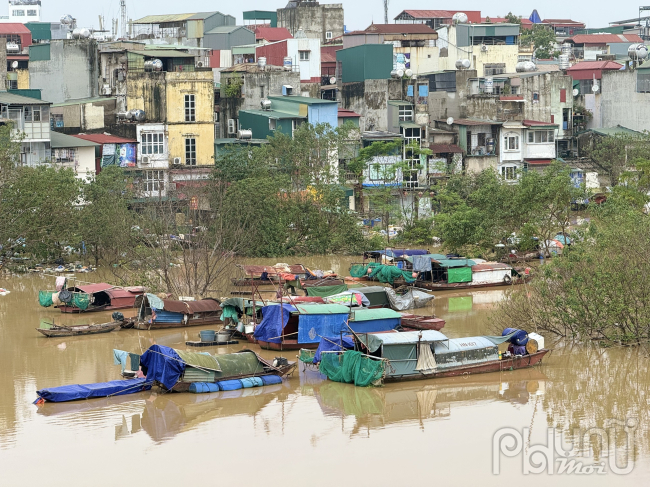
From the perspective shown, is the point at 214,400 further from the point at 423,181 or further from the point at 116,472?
the point at 423,181

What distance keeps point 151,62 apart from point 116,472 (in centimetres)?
3005

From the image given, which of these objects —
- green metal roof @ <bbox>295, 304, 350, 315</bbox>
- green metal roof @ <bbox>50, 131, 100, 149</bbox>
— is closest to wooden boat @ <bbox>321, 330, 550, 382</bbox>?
green metal roof @ <bbox>295, 304, 350, 315</bbox>

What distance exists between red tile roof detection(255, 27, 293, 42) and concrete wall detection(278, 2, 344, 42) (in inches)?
137

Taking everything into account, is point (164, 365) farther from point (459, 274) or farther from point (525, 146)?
point (525, 146)

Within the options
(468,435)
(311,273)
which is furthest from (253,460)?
(311,273)

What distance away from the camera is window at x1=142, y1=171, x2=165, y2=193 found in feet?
138

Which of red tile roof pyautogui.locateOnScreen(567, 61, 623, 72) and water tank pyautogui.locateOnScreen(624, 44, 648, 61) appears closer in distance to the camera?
water tank pyautogui.locateOnScreen(624, 44, 648, 61)

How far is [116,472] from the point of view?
16375mm

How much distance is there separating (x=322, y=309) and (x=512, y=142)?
2793 cm

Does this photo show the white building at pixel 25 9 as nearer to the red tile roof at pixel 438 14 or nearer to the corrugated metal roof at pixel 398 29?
the red tile roof at pixel 438 14

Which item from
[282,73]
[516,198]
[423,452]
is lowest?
[423,452]

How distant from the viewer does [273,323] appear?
23.8 meters

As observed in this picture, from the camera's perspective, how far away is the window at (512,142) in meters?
49.3

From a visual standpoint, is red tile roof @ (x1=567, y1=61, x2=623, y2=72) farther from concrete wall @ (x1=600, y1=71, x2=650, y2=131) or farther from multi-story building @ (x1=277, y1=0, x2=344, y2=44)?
multi-story building @ (x1=277, y1=0, x2=344, y2=44)
